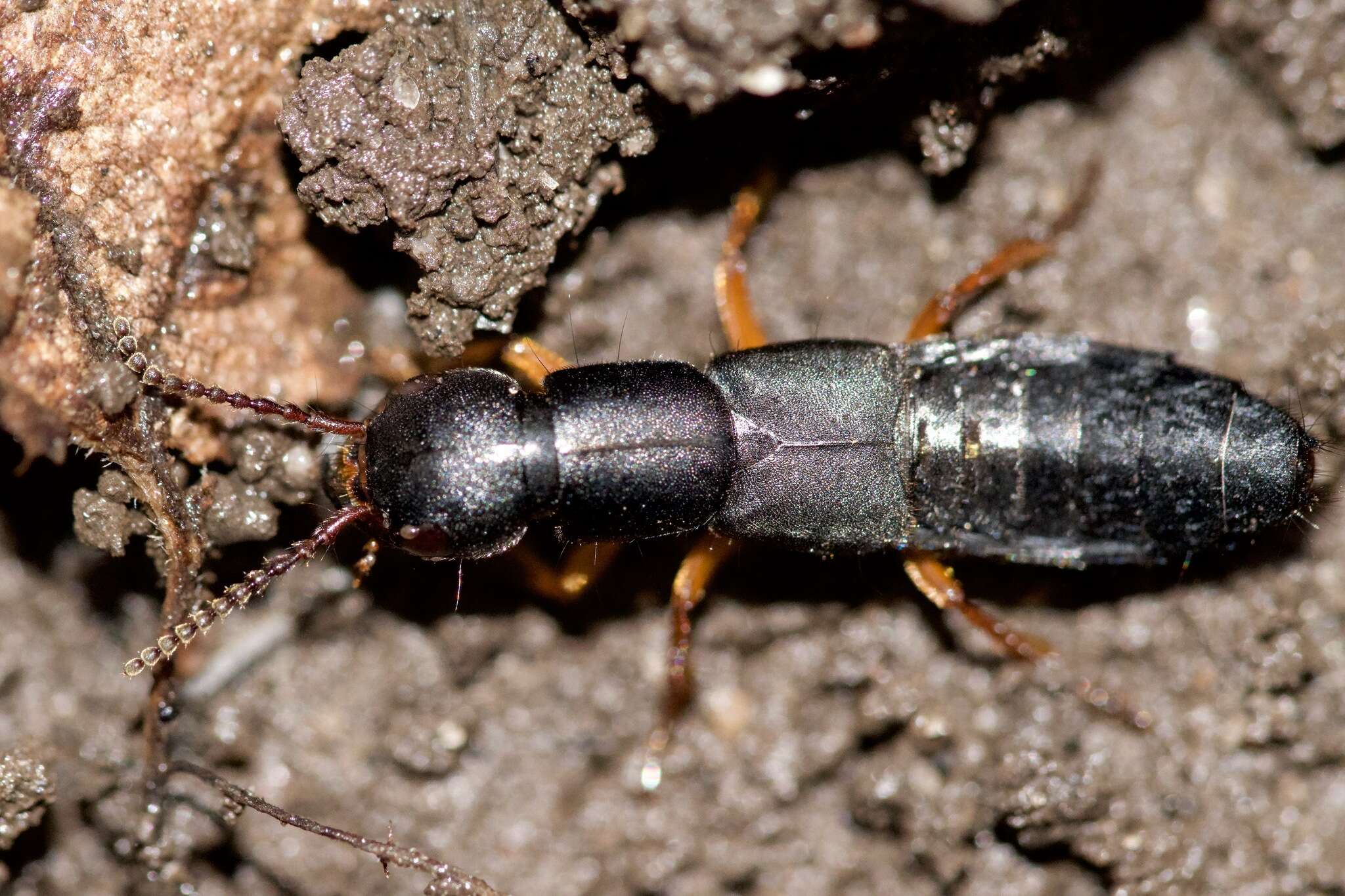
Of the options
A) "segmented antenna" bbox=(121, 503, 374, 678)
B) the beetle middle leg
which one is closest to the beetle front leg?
the beetle middle leg

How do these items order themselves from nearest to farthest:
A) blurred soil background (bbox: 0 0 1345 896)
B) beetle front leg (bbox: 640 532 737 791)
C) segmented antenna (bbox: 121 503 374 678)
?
segmented antenna (bbox: 121 503 374 678)
blurred soil background (bbox: 0 0 1345 896)
beetle front leg (bbox: 640 532 737 791)

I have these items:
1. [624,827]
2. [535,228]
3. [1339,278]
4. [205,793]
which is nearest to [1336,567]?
[1339,278]

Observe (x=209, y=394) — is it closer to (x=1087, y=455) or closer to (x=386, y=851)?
(x=386, y=851)

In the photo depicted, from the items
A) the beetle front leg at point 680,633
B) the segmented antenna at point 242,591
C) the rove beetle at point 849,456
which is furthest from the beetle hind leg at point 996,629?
the segmented antenna at point 242,591

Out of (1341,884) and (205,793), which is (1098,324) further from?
(205,793)

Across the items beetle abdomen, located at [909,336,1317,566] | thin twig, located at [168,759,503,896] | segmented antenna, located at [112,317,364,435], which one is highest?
segmented antenna, located at [112,317,364,435]

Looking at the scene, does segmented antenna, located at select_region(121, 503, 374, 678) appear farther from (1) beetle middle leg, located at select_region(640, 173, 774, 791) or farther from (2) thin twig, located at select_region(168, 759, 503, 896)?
(1) beetle middle leg, located at select_region(640, 173, 774, 791)

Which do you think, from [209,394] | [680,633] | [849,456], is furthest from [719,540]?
[209,394]
